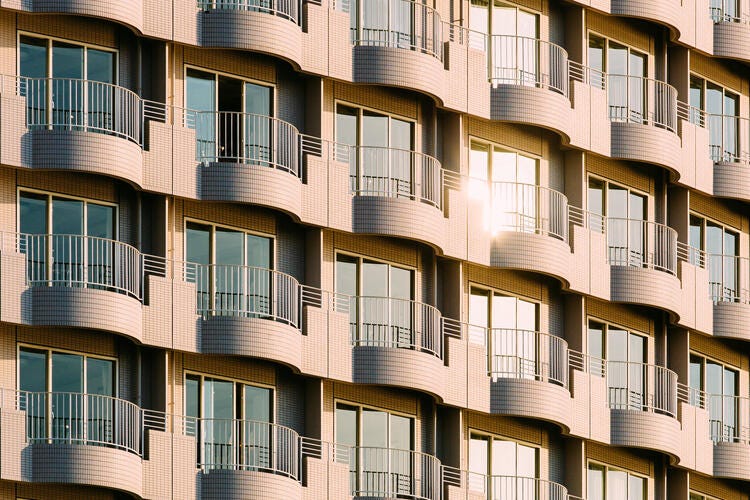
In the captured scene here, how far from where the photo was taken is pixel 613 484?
8069 cm

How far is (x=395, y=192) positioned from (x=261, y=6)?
596 cm

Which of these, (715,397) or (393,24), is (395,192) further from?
(715,397)

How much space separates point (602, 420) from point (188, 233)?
43.6 feet

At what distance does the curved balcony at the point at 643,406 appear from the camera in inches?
3140

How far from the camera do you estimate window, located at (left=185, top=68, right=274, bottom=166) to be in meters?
73.3

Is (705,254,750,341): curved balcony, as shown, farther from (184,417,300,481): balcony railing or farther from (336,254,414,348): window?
(184,417,300,481): balcony railing

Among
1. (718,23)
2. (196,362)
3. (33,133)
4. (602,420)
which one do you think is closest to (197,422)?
(196,362)

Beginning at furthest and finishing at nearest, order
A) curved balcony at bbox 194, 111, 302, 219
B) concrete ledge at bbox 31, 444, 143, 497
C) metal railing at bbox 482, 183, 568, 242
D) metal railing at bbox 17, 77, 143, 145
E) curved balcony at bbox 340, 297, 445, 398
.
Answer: metal railing at bbox 482, 183, 568, 242 < curved balcony at bbox 340, 297, 445, 398 < curved balcony at bbox 194, 111, 302, 219 < metal railing at bbox 17, 77, 143, 145 < concrete ledge at bbox 31, 444, 143, 497

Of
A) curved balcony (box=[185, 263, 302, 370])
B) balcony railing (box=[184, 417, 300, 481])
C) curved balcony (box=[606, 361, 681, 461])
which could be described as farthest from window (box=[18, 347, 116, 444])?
curved balcony (box=[606, 361, 681, 461])

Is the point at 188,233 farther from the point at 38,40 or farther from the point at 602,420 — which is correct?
the point at 602,420

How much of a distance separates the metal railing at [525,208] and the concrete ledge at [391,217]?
9.42ft

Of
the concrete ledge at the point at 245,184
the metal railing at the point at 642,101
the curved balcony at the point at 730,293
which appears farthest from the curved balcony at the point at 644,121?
the concrete ledge at the point at 245,184

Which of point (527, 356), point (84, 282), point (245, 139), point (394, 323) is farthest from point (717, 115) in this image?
point (84, 282)

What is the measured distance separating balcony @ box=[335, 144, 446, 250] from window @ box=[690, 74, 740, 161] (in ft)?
38.1
